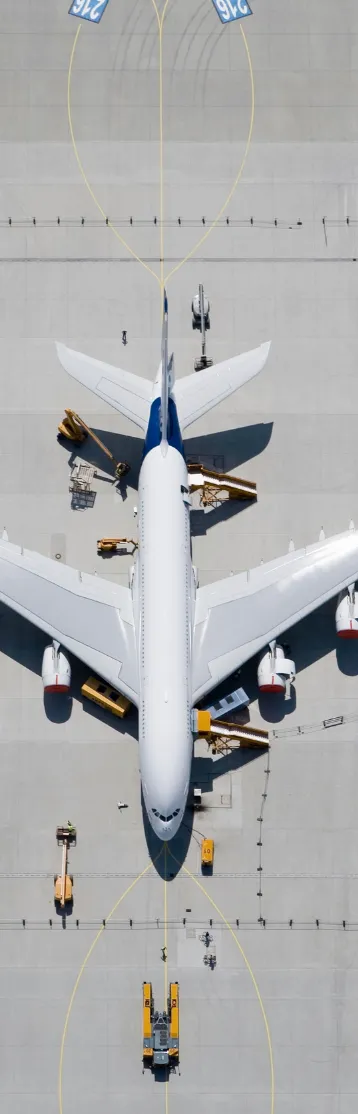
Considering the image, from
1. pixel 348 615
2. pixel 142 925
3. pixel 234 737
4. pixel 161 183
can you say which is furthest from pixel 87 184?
pixel 142 925

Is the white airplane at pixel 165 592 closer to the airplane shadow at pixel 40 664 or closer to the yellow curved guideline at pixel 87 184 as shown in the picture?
the airplane shadow at pixel 40 664

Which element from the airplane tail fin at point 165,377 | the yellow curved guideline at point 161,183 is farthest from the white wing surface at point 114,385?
the yellow curved guideline at point 161,183

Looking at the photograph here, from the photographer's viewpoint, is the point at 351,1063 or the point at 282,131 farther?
the point at 282,131

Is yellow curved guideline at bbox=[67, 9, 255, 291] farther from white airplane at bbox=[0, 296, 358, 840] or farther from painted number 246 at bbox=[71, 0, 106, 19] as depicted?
white airplane at bbox=[0, 296, 358, 840]

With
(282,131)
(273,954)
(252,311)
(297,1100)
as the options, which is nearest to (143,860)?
(273,954)

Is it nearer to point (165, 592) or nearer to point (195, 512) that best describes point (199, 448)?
point (195, 512)

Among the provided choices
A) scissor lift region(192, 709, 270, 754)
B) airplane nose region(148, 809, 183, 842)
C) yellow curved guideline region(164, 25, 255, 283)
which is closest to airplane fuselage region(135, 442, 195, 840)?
airplane nose region(148, 809, 183, 842)

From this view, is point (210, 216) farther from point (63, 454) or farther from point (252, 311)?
point (63, 454)
